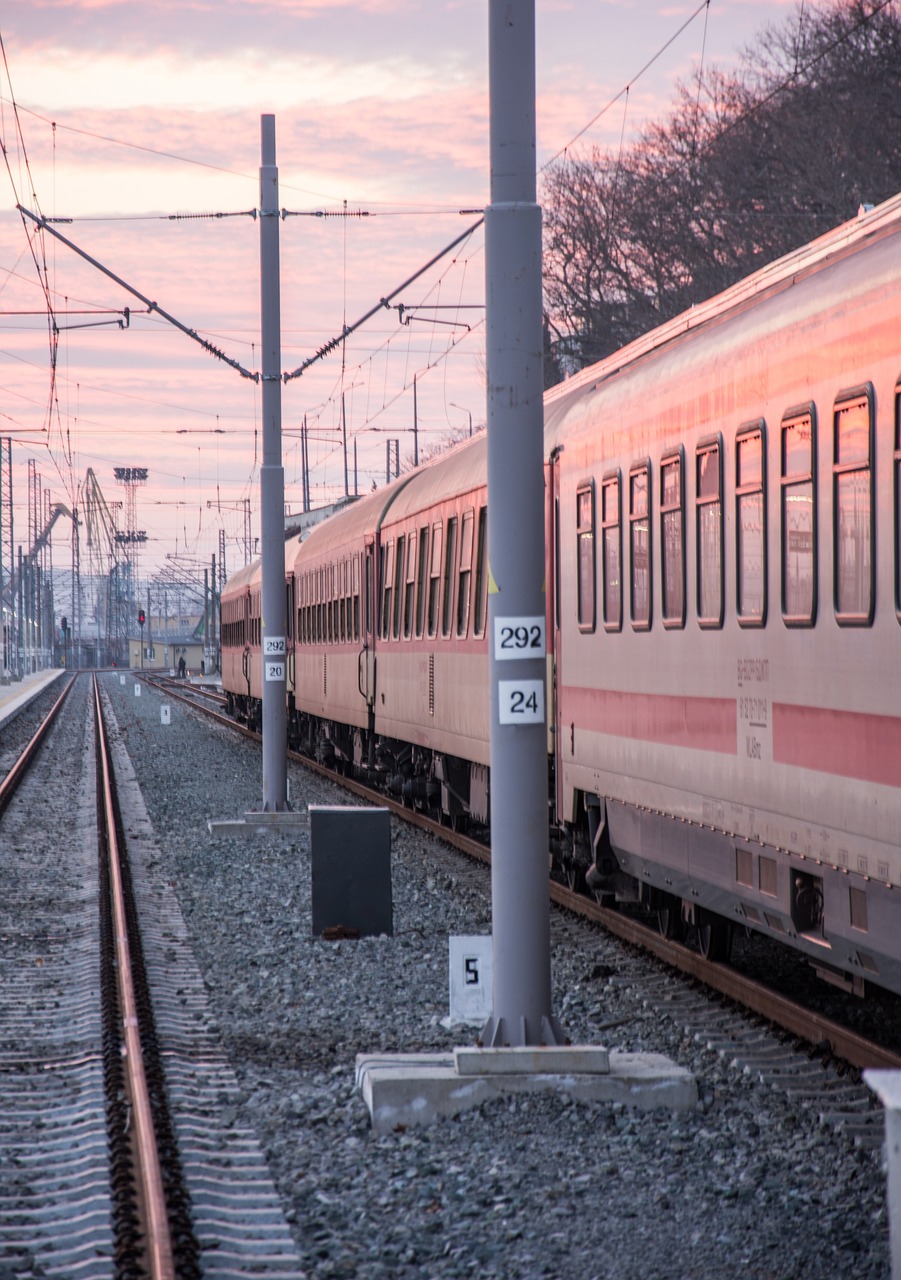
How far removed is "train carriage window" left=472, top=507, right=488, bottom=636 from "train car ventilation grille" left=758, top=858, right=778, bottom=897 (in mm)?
6057

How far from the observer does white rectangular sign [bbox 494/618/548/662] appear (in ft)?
24.7

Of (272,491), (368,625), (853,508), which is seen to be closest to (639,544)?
(853,508)

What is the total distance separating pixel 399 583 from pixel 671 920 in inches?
333

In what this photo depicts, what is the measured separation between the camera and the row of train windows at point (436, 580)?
14.5 meters

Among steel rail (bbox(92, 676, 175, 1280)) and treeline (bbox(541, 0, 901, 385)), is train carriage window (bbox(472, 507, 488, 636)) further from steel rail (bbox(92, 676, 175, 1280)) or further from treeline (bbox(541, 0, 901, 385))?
treeline (bbox(541, 0, 901, 385))

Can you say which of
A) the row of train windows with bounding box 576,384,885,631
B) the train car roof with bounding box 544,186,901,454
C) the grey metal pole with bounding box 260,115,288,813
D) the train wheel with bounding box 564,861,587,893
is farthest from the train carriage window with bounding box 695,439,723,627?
the grey metal pole with bounding box 260,115,288,813

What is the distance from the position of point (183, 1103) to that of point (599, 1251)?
2.37 metres

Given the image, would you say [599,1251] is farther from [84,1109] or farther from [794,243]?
[794,243]

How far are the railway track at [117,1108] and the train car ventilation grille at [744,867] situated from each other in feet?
7.93

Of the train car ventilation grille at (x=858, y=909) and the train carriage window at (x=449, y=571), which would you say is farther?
the train carriage window at (x=449, y=571)

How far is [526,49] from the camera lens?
Result: 24.5 ft

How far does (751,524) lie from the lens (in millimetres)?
8125

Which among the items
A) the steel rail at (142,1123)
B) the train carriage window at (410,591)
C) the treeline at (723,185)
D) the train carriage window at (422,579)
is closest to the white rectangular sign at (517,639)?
the steel rail at (142,1123)

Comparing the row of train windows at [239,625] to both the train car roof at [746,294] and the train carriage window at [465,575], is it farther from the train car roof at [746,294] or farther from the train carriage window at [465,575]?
the train car roof at [746,294]
